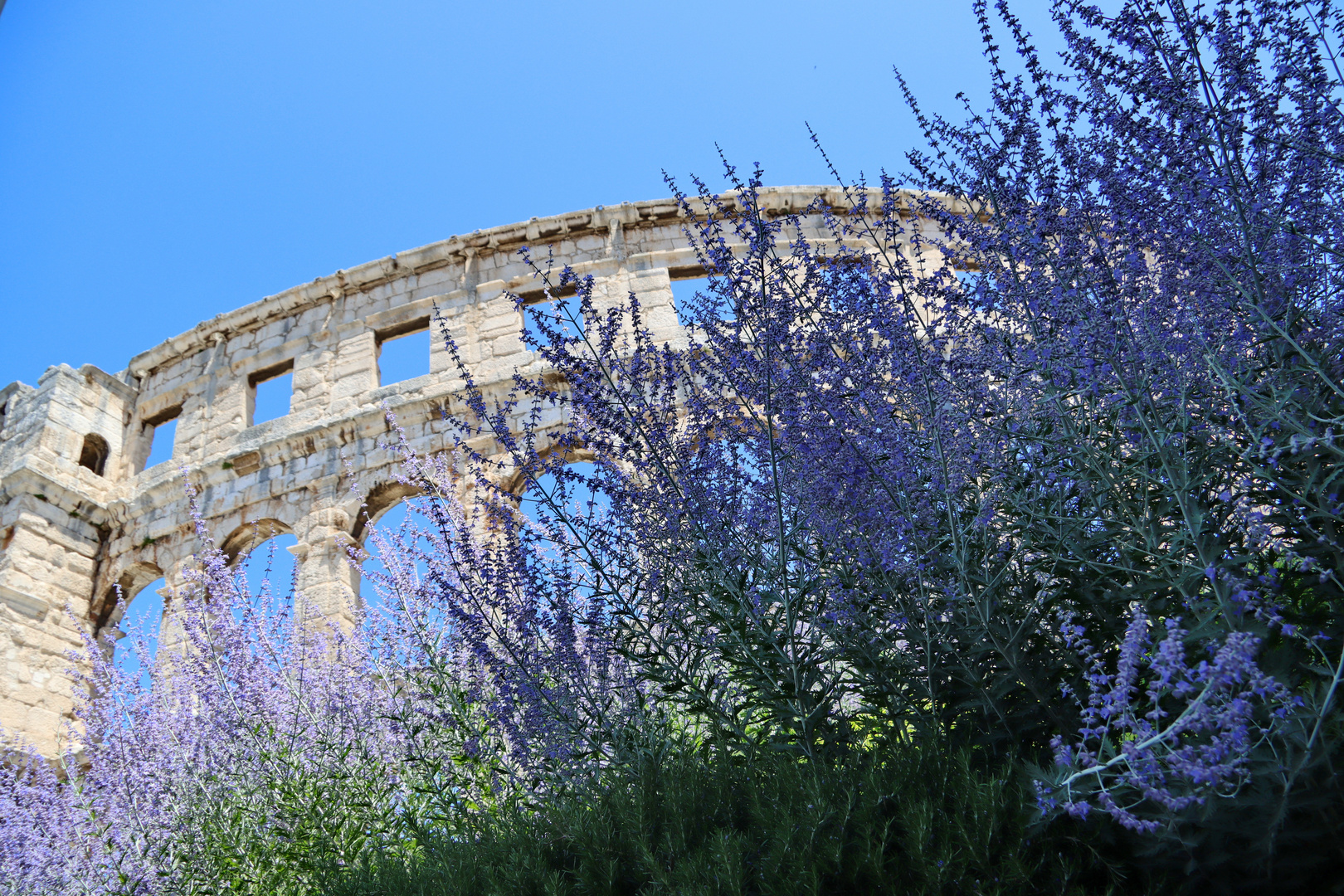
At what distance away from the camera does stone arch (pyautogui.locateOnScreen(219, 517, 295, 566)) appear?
38.8 feet

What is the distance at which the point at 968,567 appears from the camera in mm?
2467

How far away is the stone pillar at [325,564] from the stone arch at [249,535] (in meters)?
0.64

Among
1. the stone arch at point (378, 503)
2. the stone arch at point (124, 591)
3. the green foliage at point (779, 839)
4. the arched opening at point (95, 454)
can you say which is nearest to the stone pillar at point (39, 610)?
the stone arch at point (124, 591)

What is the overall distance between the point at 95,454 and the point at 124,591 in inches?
102

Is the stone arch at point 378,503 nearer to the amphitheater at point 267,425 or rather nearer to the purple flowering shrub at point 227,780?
the amphitheater at point 267,425

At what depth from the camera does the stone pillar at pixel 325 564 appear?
1053cm

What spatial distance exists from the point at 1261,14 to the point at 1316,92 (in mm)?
343

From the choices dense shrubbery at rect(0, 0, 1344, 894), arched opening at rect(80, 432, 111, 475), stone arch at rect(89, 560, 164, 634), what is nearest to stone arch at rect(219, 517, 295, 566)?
stone arch at rect(89, 560, 164, 634)

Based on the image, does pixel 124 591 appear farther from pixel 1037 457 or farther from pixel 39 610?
pixel 1037 457

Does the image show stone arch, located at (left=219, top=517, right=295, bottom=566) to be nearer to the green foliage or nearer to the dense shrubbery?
the dense shrubbery

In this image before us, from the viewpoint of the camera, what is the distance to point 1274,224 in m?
2.26

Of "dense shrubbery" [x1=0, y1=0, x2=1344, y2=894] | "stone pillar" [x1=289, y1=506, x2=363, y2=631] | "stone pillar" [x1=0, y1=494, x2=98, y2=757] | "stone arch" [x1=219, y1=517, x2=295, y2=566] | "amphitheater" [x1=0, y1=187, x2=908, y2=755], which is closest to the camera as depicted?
"dense shrubbery" [x1=0, y1=0, x2=1344, y2=894]

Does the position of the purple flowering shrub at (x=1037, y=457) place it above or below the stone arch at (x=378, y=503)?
below

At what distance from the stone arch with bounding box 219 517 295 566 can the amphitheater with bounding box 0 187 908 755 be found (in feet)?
0.08
